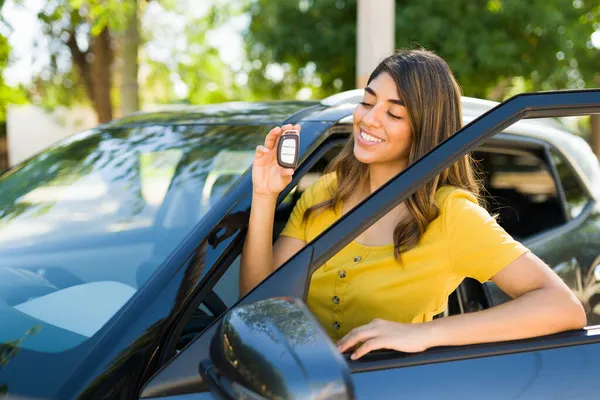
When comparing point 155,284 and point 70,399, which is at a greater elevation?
point 155,284

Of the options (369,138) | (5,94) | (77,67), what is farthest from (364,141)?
(77,67)

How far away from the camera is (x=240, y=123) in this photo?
7.69ft

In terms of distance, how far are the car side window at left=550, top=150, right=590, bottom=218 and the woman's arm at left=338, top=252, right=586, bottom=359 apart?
141 centimetres

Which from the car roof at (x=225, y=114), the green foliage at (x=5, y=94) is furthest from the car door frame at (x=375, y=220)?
the green foliage at (x=5, y=94)

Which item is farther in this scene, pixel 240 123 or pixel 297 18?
pixel 297 18

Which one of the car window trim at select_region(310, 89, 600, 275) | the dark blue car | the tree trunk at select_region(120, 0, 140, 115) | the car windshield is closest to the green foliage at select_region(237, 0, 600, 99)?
the tree trunk at select_region(120, 0, 140, 115)

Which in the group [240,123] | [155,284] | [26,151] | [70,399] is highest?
[240,123]

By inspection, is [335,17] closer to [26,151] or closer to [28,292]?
[28,292]

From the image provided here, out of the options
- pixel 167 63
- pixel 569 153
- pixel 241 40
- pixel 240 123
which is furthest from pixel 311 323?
pixel 167 63

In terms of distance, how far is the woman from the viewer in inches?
60.3

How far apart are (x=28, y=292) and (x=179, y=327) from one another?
0.55 metres

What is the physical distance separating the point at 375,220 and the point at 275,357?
15.7 inches

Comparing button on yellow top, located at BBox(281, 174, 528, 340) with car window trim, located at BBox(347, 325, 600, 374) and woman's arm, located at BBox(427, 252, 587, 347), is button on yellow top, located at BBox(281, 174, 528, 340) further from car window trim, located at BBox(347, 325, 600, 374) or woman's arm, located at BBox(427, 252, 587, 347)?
car window trim, located at BBox(347, 325, 600, 374)

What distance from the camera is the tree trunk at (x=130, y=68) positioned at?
7.94 m
